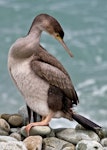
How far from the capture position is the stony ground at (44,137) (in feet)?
14.2

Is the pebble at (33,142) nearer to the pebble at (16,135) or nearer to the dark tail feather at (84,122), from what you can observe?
the pebble at (16,135)

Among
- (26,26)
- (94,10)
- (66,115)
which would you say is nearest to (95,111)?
(26,26)

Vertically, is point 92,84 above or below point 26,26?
below

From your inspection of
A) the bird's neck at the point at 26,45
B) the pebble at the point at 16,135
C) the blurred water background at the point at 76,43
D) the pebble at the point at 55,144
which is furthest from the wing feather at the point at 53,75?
the blurred water background at the point at 76,43

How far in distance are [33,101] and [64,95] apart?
24 cm

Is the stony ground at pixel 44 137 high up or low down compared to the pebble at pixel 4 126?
down

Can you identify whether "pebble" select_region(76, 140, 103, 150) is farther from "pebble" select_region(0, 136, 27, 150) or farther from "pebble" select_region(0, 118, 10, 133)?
"pebble" select_region(0, 118, 10, 133)

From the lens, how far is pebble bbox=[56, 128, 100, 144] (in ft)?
15.4

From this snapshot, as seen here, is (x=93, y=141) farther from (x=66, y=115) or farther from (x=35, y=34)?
(x=35, y=34)

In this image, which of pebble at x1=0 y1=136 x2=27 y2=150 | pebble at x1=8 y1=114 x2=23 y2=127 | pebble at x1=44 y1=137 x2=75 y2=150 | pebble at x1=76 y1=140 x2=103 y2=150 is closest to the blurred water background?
pebble at x1=8 y1=114 x2=23 y2=127

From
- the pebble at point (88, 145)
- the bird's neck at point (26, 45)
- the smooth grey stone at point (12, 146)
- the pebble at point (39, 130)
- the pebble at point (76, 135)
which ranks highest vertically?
the bird's neck at point (26, 45)

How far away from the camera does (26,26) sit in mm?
14461

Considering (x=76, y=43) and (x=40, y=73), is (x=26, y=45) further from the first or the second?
(x=76, y=43)

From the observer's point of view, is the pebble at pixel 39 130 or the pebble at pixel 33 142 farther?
the pebble at pixel 39 130
